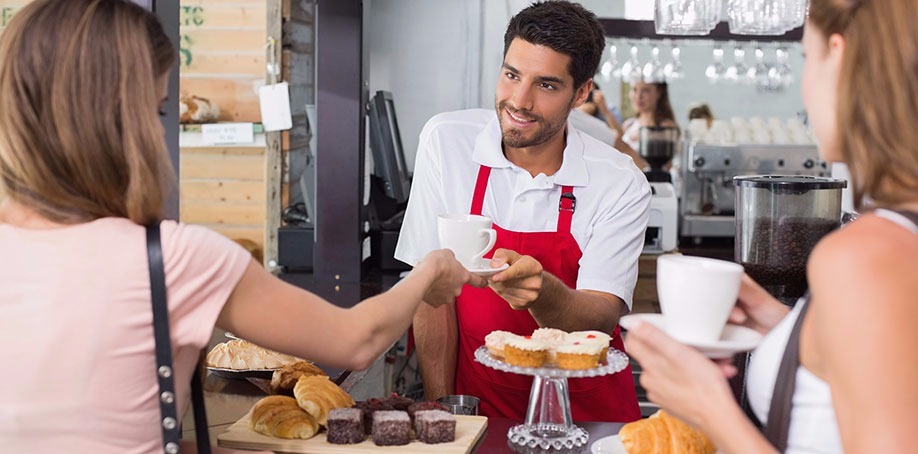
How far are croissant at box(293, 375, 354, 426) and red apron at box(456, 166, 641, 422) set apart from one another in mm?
699

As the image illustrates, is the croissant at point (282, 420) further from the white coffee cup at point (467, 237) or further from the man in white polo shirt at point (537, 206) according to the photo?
the man in white polo shirt at point (537, 206)

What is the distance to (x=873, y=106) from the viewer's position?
1.15 meters

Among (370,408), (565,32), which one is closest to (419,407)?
(370,408)

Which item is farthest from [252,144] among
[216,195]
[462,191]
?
[462,191]

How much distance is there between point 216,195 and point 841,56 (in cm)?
512

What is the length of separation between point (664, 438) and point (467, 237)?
1.80 ft

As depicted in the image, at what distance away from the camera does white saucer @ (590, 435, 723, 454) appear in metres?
1.85

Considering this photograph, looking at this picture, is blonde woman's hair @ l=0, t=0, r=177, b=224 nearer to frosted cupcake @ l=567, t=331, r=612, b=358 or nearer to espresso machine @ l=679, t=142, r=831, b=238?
frosted cupcake @ l=567, t=331, r=612, b=358

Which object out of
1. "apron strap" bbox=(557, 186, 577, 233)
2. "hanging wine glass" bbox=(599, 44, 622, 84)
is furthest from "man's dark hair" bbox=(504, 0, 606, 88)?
"hanging wine glass" bbox=(599, 44, 622, 84)

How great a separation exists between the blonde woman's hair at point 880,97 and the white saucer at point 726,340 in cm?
28

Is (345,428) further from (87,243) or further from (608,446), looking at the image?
(87,243)

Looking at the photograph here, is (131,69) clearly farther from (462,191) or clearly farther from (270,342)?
(462,191)

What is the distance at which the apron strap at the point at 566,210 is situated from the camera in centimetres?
273

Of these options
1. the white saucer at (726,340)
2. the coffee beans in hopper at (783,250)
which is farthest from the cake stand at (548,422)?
Result: the coffee beans in hopper at (783,250)
